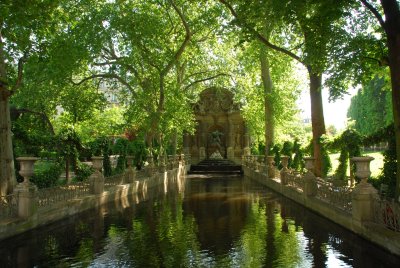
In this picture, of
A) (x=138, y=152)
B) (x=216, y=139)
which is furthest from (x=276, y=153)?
(x=216, y=139)

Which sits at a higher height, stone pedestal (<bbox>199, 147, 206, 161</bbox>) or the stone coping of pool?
stone pedestal (<bbox>199, 147, 206, 161</bbox>)

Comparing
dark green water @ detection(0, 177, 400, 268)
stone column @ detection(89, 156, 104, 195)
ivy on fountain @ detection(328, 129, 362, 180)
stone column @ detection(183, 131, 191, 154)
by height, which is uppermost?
stone column @ detection(183, 131, 191, 154)

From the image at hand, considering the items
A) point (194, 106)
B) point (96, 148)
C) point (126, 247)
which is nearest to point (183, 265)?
point (126, 247)

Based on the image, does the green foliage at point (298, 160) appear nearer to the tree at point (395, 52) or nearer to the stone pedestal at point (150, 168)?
the stone pedestal at point (150, 168)

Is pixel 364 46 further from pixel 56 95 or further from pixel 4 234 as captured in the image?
pixel 56 95

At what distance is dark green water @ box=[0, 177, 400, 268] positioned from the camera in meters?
8.68

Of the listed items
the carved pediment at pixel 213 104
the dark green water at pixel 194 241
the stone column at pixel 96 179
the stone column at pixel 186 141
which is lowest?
the dark green water at pixel 194 241

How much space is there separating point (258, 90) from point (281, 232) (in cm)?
2524

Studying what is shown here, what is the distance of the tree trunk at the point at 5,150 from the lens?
44.0 ft

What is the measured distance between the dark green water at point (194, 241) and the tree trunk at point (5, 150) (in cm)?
226

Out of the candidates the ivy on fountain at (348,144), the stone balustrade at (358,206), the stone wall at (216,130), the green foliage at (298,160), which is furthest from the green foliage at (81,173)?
the stone wall at (216,130)

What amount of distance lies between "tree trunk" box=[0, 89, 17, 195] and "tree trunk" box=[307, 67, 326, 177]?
12.9 meters

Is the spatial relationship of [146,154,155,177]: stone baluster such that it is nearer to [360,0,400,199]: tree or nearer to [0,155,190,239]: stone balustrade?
[0,155,190,239]: stone balustrade

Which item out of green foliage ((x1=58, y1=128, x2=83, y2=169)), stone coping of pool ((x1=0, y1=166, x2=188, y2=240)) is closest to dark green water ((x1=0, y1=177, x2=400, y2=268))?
stone coping of pool ((x1=0, y1=166, x2=188, y2=240))
